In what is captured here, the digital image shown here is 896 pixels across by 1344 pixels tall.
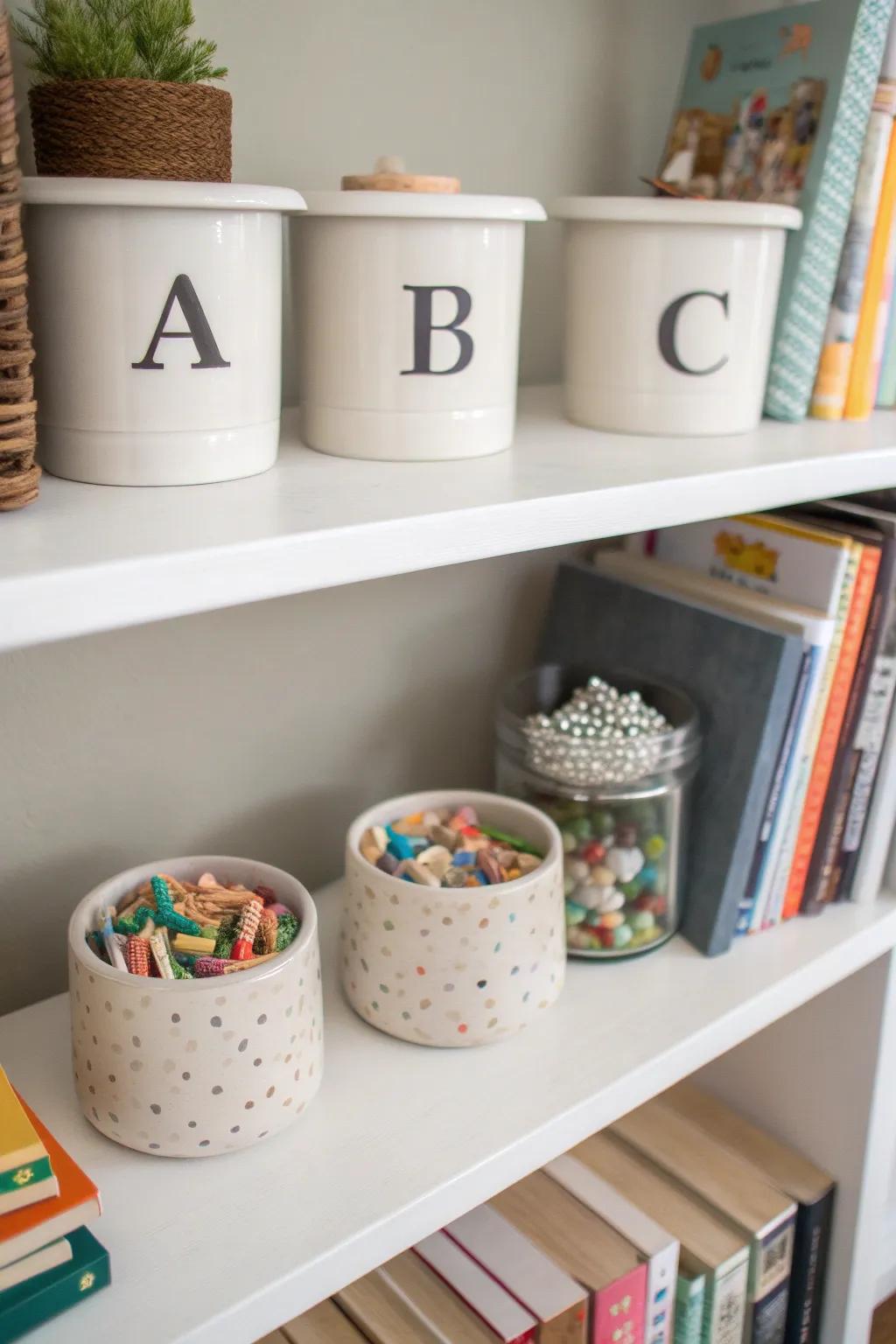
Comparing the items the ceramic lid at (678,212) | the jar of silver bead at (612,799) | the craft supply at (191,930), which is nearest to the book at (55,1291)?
the craft supply at (191,930)

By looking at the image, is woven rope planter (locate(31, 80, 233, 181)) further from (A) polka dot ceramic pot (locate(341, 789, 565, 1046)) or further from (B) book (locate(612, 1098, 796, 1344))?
(B) book (locate(612, 1098, 796, 1344))

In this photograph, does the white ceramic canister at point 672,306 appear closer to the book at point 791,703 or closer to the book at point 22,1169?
the book at point 791,703

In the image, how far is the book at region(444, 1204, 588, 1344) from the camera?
761 mm

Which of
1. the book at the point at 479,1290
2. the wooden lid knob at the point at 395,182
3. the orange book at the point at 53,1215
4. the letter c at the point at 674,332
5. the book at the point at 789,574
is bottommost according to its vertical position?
the book at the point at 479,1290

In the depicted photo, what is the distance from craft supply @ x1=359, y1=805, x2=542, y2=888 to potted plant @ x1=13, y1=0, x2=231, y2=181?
0.36 metres

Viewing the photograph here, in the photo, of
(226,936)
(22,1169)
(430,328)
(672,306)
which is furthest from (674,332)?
(22,1169)

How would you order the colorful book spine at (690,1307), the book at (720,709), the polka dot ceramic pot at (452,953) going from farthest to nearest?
the colorful book spine at (690,1307)
the book at (720,709)
the polka dot ceramic pot at (452,953)

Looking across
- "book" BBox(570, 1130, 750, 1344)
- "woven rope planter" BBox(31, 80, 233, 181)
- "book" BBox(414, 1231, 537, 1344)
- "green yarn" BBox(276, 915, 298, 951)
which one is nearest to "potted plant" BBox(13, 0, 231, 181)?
"woven rope planter" BBox(31, 80, 233, 181)

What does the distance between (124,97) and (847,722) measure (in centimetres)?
55

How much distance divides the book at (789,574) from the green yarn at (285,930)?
32 cm

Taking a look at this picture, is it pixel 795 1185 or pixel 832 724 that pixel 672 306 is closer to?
pixel 832 724

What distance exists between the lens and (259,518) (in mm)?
462

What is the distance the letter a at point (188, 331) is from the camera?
0.46 m

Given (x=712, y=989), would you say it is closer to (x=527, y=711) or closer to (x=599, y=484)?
(x=527, y=711)
